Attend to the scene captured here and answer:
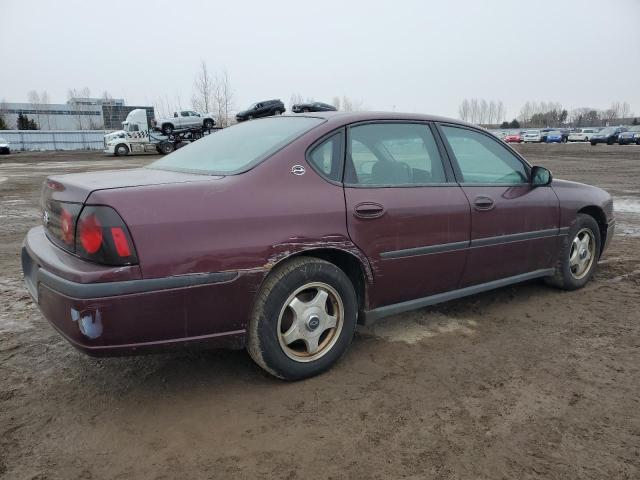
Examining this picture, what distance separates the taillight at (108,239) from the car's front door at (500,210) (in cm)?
224

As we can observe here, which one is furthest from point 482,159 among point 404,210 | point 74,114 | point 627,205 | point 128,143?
point 74,114

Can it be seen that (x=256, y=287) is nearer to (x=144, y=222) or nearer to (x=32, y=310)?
(x=144, y=222)

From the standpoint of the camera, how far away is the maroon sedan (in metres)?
2.25

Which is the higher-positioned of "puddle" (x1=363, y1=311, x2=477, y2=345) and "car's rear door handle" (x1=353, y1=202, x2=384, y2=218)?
"car's rear door handle" (x1=353, y1=202, x2=384, y2=218)

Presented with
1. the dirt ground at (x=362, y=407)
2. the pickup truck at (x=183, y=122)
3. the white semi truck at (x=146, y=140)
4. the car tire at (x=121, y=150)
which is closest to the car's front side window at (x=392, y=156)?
the dirt ground at (x=362, y=407)

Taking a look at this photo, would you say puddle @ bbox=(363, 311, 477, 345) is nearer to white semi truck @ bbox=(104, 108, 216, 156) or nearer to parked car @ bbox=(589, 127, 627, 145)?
white semi truck @ bbox=(104, 108, 216, 156)

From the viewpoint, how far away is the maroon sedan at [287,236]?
7.39 ft

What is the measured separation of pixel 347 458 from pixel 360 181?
61.1 inches

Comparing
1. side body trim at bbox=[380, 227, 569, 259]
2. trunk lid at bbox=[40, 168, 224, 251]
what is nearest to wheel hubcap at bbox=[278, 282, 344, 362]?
side body trim at bbox=[380, 227, 569, 259]

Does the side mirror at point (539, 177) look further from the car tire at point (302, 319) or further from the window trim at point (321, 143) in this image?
the car tire at point (302, 319)

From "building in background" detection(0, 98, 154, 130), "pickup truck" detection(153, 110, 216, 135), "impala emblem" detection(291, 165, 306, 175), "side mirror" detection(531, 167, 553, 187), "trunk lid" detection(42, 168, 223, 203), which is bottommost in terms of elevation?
"side mirror" detection(531, 167, 553, 187)

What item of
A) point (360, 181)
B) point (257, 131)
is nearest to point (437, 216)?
point (360, 181)

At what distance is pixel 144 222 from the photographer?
2.25m

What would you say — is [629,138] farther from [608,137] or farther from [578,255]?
[578,255]
